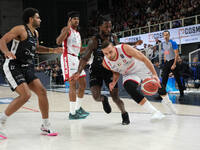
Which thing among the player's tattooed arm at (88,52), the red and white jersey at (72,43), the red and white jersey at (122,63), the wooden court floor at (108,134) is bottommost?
the wooden court floor at (108,134)

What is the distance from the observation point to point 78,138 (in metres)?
3.37

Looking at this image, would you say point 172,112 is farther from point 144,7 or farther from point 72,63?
point 144,7

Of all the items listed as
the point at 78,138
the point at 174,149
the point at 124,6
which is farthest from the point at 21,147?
the point at 124,6

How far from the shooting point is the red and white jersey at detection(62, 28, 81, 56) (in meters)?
4.75

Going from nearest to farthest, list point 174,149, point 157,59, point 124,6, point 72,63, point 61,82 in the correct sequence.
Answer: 1. point 174,149
2. point 72,63
3. point 157,59
4. point 61,82
5. point 124,6

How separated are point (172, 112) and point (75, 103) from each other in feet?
5.63

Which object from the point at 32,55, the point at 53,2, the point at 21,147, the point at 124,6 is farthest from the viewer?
the point at 53,2

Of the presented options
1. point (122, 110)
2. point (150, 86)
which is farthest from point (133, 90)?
point (122, 110)

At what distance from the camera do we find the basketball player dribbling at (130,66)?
353 cm

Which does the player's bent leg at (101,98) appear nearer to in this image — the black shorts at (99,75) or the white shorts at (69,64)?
the black shorts at (99,75)

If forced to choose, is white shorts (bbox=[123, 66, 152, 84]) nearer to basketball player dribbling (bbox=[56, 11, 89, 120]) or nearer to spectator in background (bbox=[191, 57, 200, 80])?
basketball player dribbling (bbox=[56, 11, 89, 120])

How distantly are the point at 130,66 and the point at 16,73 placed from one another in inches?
59.8

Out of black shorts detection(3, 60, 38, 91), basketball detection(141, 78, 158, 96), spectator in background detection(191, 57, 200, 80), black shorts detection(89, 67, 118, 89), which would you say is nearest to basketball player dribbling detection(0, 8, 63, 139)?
black shorts detection(3, 60, 38, 91)

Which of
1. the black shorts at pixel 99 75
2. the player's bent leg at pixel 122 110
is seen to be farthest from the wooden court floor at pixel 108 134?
the black shorts at pixel 99 75
